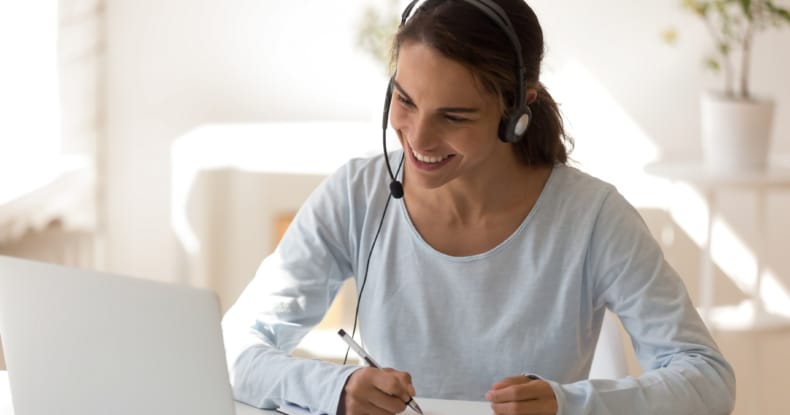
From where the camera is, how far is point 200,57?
10.6ft

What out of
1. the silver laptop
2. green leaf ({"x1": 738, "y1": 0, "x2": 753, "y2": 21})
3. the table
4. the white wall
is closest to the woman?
the silver laptop

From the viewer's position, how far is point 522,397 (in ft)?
4.15

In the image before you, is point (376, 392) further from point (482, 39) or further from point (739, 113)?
point (739, 113)

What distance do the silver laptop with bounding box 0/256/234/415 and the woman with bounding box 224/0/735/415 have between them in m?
0.28

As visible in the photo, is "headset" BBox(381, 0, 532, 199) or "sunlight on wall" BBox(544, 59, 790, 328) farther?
"sunlight on wall" BBox(544, 59, 790, 328)

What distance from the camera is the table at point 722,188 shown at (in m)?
2.68

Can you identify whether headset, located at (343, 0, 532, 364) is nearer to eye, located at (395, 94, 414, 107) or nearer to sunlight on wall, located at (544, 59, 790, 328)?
eye, located at (395, 94, 414, 107)

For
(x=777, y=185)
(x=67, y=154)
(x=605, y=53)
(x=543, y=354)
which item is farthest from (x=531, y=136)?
(x=67, y=154)

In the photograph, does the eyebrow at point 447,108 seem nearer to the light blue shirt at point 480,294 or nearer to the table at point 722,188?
the light blue shirt at point 480,294

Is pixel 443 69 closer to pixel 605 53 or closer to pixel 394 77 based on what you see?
pixel 394 77

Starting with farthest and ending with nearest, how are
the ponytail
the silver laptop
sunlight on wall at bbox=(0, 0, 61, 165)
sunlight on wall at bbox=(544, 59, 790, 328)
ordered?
sunlight on wall at bbox=(544, 59, 790, 328) → sunlight on wall at bbox=(0, 0, 61, 165) → the ponytail → the silver laptop

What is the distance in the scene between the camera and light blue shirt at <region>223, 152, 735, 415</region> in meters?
1.50

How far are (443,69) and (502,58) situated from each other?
0.26 ft

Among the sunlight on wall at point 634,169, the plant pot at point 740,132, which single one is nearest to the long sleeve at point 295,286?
the plant pot at point 740,132
